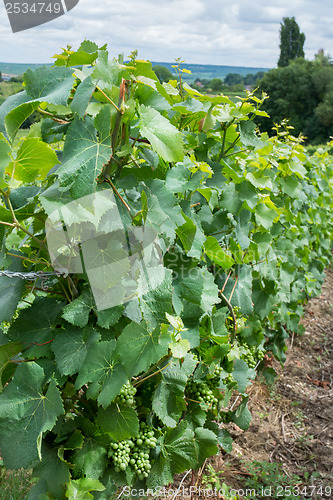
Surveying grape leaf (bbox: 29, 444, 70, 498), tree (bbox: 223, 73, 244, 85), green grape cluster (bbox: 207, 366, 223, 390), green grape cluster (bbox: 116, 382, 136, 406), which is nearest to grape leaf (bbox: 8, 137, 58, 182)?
green grape cluster (bbox: 116, 382, 136, 406)

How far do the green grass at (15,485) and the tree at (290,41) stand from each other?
6667 cm

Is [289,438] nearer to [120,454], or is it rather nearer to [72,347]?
[120,454]

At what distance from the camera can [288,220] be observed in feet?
10.9

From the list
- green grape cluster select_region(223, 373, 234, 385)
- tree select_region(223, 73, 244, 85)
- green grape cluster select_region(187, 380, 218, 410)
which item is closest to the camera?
green grape cluster select_region(187, 380, 218, 410)

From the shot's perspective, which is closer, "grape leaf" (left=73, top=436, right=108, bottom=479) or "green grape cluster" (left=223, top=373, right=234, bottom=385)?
"grape leaf" (left=73, top=436, right=108, bottom=479)

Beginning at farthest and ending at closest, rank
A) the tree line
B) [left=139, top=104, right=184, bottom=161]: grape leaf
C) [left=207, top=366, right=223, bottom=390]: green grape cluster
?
the tree line < [left=207, top=366, right=223, bottom=390]: green grape cluster < [left=139, top=104, right=184, bottom=161]: grape leaf

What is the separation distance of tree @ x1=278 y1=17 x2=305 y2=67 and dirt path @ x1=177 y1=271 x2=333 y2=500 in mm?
64727

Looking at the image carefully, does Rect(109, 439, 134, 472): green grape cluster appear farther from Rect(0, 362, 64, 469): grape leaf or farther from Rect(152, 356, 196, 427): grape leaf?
Rect(0, 362, 64, 469): grape leaf

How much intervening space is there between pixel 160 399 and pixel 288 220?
7.28 ft

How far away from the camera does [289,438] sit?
9.41 ft

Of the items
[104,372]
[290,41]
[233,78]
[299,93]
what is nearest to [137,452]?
[104,372]

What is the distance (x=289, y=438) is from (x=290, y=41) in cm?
6833

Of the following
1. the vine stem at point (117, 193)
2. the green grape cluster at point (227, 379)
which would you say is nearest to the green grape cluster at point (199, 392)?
the green grape cluster at point (227, 379)

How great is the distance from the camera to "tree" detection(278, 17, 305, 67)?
199 feet
